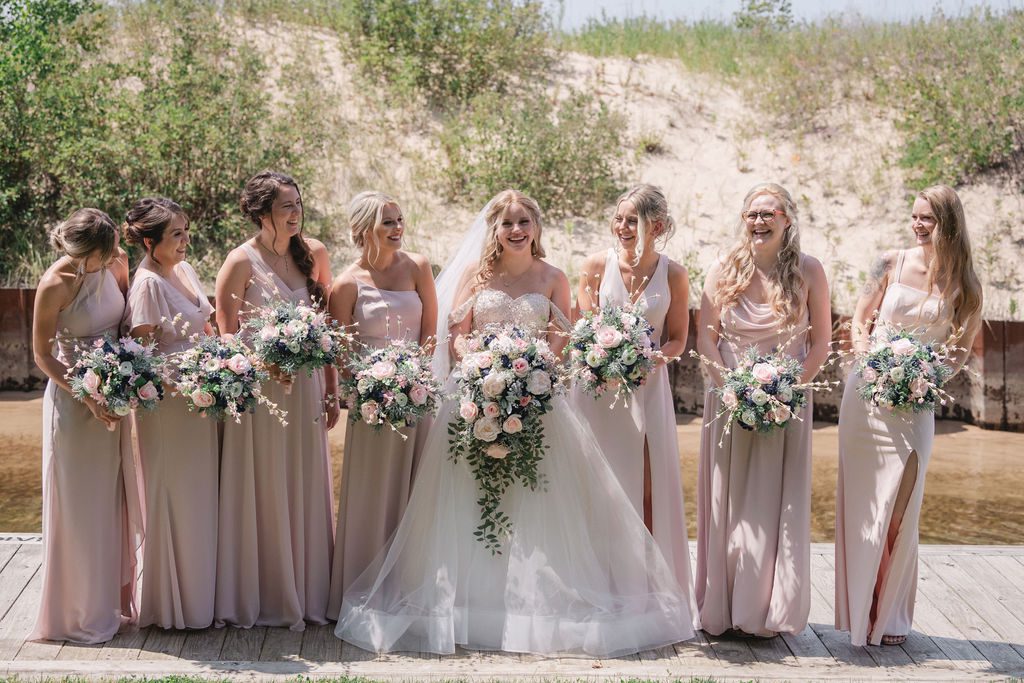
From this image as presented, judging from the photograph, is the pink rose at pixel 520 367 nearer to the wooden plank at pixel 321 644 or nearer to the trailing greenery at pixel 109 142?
the wooden plank at pixel 321 644

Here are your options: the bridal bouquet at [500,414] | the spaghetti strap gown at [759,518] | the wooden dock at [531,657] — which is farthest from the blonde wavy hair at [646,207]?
the wooden dock at [531,657]

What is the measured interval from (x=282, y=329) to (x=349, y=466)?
0.93m

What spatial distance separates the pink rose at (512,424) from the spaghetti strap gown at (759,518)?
1.12 m

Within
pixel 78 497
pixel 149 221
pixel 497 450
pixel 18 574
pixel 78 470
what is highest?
pixel 149 221

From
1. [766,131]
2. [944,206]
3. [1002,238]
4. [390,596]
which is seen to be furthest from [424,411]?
[766,131]

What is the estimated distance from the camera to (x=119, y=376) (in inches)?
211

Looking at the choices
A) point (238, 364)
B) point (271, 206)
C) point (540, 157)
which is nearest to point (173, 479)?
point (238, 364)

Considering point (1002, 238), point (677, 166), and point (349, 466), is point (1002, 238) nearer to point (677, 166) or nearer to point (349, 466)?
point (677, 166)

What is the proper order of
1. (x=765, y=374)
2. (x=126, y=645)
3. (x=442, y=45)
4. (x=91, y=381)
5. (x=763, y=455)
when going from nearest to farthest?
1. (x=91, y=381)
2. (x=765, y=374)
3. (x=126, y=645)
4. (x=763, y=455)
5. (x=442, y=45)

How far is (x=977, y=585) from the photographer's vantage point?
22.0 ft

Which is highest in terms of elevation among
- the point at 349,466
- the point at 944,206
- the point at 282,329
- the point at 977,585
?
the point at 944,206

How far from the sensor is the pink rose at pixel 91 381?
5328 mm

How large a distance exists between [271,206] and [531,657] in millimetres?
2734

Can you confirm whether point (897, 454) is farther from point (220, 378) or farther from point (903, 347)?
point (220, 378)
